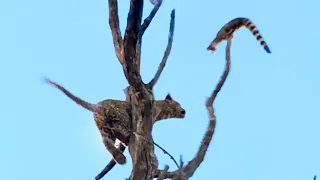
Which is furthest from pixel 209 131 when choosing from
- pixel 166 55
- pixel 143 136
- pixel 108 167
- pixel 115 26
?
pixel 115 26

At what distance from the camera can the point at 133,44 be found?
3.77 m

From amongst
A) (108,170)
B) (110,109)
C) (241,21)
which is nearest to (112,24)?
(110,109)

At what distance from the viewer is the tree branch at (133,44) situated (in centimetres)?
373

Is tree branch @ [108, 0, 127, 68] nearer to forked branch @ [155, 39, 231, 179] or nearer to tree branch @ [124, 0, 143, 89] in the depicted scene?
tree branch @ [124, 0, 143, 89]

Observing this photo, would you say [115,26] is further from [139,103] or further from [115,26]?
[139,103]

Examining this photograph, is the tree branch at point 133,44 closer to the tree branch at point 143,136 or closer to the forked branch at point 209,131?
the tree branch at point 143,136

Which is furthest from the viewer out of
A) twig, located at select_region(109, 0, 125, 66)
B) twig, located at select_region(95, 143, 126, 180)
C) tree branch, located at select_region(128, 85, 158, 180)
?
twig, located at select_region(95, 143, 126, 180)

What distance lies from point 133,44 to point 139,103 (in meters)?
0.36

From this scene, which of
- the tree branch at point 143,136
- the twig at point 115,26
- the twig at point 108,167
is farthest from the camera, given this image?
the twig at point 108,167

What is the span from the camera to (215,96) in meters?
3.83

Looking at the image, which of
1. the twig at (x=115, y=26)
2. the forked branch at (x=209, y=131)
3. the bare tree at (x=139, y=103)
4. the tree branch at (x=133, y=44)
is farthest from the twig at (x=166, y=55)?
the forked branch at (x=209, y=131)

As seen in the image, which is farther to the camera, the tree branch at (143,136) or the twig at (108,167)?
the twig at (108,167)

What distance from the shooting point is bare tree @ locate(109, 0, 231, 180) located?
144 inches

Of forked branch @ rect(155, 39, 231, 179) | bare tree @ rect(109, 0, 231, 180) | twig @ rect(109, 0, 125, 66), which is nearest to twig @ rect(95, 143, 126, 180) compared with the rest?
bare tree @ rect(109, 0, 231, 180)
